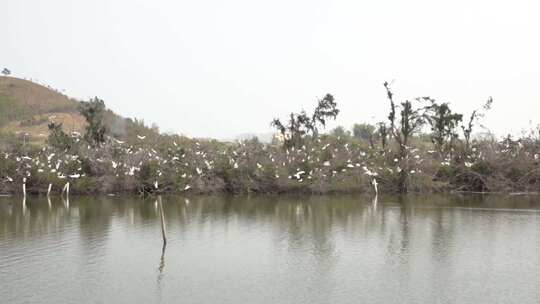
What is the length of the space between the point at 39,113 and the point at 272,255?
79.0 metres

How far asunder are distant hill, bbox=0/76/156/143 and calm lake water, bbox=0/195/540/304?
44.9 meters

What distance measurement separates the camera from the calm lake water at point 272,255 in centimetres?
1584

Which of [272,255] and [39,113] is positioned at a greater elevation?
[39,113]

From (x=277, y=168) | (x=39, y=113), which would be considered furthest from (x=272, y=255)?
(x=39, y=113)

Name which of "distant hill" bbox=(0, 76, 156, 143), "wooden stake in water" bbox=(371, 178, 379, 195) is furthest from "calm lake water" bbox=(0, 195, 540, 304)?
"distant hill" bbox=(0, 76, 156, 143)

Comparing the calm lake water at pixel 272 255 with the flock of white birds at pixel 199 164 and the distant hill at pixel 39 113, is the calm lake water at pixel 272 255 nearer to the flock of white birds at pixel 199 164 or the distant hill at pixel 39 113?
the flock of white birds at pixel 199 164

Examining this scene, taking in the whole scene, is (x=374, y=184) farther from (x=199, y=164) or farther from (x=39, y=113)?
(x=39, y=113)

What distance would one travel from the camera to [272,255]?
2098 centimetres

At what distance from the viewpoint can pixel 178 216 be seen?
3173 cm

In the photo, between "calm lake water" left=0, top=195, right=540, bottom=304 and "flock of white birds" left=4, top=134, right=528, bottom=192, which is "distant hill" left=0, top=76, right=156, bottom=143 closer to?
"flock of white birds" left=4, top=134, right=528, bottom=192

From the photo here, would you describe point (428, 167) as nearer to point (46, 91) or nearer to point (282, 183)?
point (282, 183)

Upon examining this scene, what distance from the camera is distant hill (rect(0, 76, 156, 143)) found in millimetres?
80500

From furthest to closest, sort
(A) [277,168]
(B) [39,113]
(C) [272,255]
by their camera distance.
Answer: (B) [39,113], (A) [277,168], (C) [272,255]

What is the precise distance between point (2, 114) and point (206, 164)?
54105 mm
